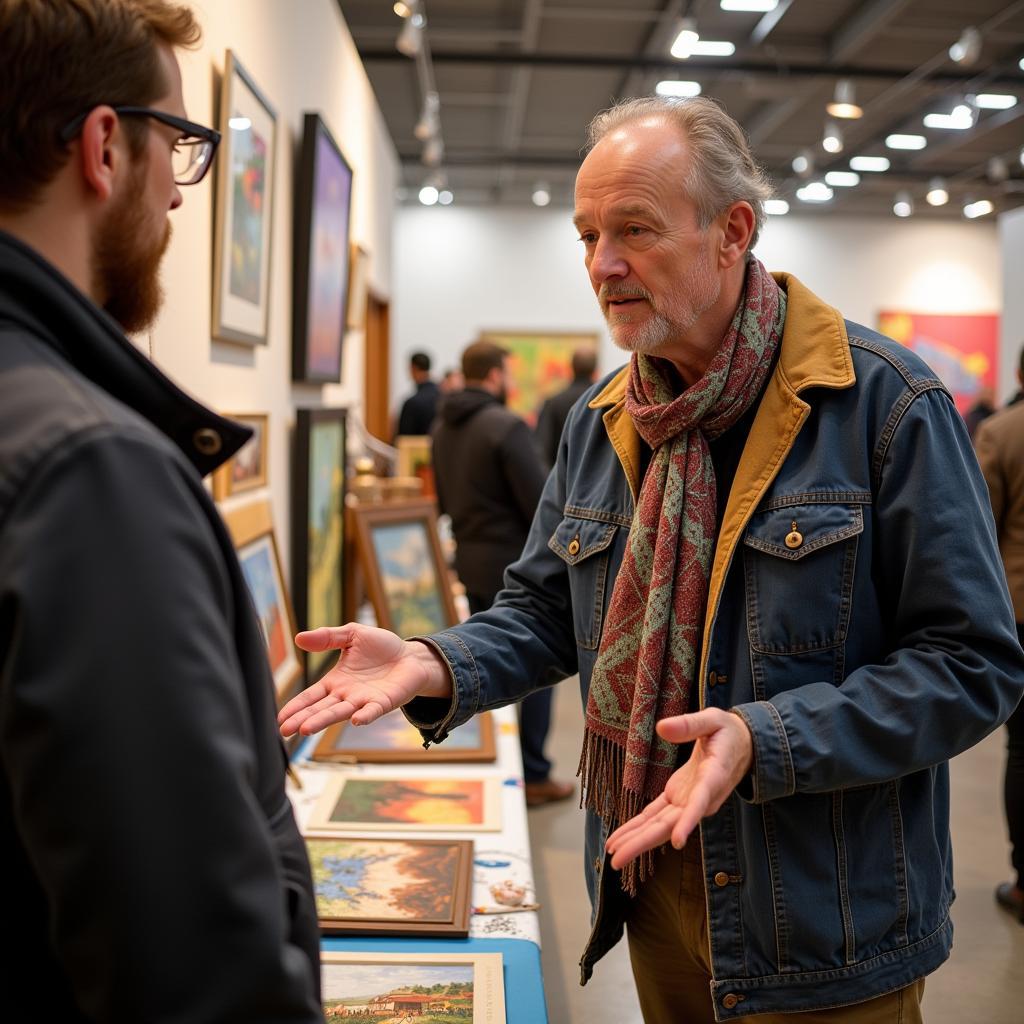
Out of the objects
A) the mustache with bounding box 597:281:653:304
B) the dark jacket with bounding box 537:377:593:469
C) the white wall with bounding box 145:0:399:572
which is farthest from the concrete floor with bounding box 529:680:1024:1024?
the dark jacket with bounding box 537:377:593:469

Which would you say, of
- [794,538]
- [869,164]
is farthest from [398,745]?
[869,164]

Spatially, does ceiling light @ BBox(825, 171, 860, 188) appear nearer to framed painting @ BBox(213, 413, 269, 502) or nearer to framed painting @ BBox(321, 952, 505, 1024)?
framed painting @ BBox(213, 413, 269, 502)

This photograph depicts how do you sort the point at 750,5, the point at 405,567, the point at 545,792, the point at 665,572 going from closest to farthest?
the point at 665,572, the point at 405,567, the point at 545,792, the point at 750,5

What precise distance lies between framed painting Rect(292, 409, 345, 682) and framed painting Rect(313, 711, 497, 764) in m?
0.44

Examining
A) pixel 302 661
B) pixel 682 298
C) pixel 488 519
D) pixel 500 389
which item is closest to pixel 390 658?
pixel 682 298

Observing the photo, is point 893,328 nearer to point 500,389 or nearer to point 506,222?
point 506,222

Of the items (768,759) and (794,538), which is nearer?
(768,759)

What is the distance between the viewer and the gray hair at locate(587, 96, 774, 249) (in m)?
1.58

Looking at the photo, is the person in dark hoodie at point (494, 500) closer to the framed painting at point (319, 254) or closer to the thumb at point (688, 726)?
the framed painting at point (319, 254)

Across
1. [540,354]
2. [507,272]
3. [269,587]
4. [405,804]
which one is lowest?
[405,804]

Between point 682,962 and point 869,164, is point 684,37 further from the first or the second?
point 682,962

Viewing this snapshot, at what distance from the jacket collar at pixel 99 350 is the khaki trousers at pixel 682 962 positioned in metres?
0.99

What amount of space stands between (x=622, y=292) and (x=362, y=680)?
2.24 ft

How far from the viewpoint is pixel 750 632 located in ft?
4.80
